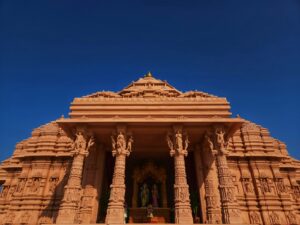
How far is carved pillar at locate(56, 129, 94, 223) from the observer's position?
36.7 feet

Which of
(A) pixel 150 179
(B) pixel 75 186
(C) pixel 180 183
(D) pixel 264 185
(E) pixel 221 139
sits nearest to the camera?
(C) pixel 180 183

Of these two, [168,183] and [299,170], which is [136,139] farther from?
[299,170]

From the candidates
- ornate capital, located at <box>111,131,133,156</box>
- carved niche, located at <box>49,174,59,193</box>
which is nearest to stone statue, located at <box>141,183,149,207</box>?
ornate capital, located at <box>111,131,133,156</box>

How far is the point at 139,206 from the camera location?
16422mm

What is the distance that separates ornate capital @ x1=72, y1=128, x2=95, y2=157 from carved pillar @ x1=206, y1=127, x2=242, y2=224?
7.71 meters

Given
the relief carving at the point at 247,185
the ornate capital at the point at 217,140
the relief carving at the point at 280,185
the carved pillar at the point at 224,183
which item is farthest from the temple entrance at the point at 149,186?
the relief carving at the point at 280,185

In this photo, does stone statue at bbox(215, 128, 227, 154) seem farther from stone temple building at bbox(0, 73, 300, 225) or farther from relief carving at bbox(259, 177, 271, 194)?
relief carving at bbox(259, 177, 271, 194)

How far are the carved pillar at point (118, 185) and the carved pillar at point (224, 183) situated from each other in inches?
210

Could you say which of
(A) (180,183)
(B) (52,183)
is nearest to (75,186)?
(A) (180,183)

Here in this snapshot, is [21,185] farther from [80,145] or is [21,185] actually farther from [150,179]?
[150,179]

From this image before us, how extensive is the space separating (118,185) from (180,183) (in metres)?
3.45

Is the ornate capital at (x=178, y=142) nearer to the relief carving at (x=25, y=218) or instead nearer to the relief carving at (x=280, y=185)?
the relief carving at (x=280, y=185)

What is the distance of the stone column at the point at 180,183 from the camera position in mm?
10844

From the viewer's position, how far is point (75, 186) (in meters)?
12.0
